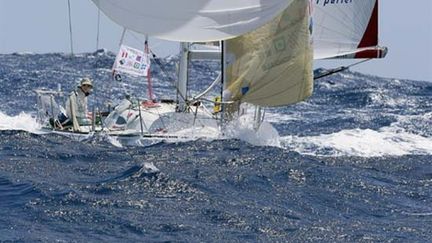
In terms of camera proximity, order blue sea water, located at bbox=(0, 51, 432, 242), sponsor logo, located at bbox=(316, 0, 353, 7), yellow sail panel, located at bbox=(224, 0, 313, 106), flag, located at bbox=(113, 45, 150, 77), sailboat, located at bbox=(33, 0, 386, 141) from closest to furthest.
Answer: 1. blue sea water, located at bbox=(0, 51, 432, 242)
2. sailboat, located at bbox=(33, 0, 386, 141)
3. yellow sail panel, located at bbox=(224, 0, 313, 106)
4. sponsor logo, located at bbox=(316, 0, 353, 7)
5. flag, located at bbox=(113, 45, 150, 77)

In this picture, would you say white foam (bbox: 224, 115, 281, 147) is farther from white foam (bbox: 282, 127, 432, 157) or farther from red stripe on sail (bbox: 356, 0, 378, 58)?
red stripe on sail (bbox: 356, 0, 378, 58)

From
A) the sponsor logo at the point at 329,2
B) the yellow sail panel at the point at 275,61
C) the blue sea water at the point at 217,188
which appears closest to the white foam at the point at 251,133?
the blue sea water at the point at 217,188

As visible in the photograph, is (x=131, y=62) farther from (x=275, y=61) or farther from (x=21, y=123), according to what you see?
(x=275, y=61)

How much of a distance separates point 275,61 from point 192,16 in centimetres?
276

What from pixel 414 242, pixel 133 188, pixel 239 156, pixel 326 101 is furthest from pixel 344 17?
pixel 326 101

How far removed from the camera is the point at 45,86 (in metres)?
47.4

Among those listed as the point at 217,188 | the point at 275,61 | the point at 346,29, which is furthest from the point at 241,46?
the point at 217,188

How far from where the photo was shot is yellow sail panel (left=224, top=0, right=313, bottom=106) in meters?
23.0

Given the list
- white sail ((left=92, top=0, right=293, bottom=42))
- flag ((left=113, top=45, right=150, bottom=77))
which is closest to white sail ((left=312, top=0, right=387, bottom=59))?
white sail ((left=92, top=0, right=293, bottom=42))

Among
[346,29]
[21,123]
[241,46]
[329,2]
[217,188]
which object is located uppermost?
[329,2]

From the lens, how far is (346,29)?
86.1 feet

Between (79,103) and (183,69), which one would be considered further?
(183,69)

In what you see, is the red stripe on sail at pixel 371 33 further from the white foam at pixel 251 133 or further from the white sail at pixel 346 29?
the white foam at pixel 251 133

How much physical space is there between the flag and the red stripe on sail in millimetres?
5904
